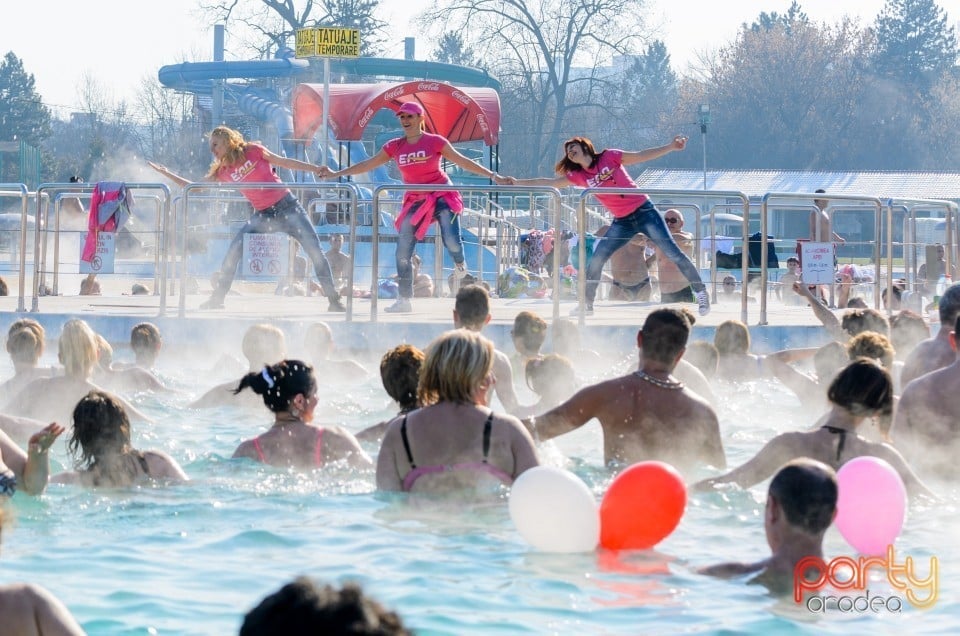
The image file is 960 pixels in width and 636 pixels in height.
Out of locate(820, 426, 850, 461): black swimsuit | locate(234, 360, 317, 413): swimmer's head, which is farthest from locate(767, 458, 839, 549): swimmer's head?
locate(234, 360, 317, 413): swimmer's head

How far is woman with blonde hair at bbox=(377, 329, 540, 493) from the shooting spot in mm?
6105

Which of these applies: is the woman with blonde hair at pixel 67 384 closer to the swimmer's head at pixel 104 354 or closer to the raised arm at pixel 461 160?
the swimmer's head at pixel 104 354

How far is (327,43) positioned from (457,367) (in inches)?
431

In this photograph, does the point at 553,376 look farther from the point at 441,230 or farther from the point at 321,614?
the point at 321,614

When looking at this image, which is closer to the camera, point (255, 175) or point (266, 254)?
point (266, 254)

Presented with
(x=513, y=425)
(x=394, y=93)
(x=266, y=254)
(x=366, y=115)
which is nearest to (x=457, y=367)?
(x=513, y=425)

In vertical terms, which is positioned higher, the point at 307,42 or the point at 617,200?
the point at 307,42

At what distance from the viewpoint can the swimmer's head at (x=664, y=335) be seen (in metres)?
6.89

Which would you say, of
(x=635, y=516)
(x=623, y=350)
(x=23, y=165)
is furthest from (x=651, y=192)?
(x=23, y=165)

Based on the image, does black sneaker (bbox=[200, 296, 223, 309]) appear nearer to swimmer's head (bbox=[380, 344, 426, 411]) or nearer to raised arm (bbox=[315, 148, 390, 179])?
raised arm (bbox=[315, 148, 390, 179])

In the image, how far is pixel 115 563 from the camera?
5723 mm

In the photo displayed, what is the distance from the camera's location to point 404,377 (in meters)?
7.06

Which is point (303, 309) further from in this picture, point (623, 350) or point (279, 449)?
point (279, 449)

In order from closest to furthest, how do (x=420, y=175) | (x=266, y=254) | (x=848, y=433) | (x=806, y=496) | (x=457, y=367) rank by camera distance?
(x=806, y=496), (x=457, y=367), (x=848, y=433), (x=266, y=254), (x=420, y=175)
